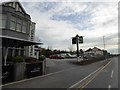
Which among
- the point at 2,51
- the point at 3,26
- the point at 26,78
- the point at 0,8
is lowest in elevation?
the point at 26,78

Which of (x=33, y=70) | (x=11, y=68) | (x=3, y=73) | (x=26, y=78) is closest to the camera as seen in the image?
(x=3, y=73)

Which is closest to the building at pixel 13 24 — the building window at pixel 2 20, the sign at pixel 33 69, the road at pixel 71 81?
the building window at pixel 2 20

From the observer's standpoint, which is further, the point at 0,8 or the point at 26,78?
the point at 0,8

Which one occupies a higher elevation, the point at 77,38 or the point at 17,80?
the point at 77,38

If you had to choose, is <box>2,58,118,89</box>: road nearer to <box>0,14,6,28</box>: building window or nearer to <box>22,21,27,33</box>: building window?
<box>22,21,27,33</box>: building window

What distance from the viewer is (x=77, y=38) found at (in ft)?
182

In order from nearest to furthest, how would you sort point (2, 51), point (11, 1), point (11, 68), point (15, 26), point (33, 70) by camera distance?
1. point (11, 68)
2. point (33, 70)
3. point (2, 51)
4. point (15, 26)
5. point (11, 1)

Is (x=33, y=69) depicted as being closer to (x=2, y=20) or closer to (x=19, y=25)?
(x=2, y=20)

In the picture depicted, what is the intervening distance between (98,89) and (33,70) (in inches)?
383

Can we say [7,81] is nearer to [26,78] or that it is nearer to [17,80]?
[17,80]

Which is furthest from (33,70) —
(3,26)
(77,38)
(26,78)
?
(77,38)

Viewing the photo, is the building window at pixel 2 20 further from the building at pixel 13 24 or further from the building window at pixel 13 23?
the building window at pixel 13 23

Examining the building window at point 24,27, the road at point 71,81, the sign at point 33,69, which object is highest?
the building window at point 24,27

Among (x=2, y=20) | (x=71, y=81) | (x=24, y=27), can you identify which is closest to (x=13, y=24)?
(x=2, y=20)
